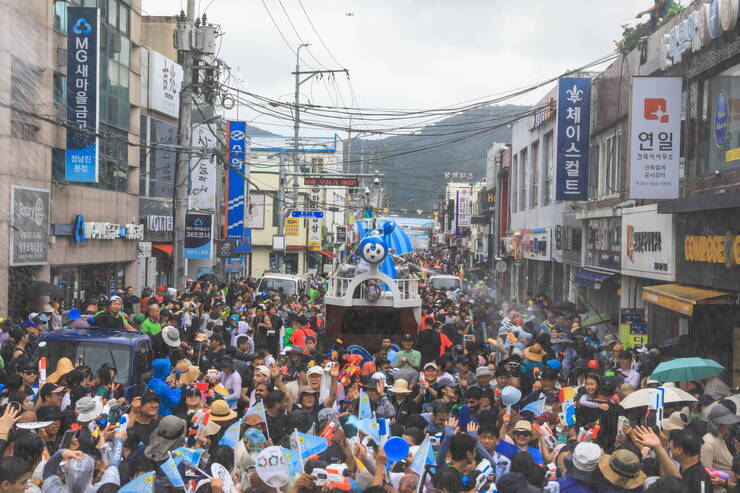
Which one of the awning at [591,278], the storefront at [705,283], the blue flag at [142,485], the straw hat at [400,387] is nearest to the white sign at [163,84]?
the awning at [591,278]

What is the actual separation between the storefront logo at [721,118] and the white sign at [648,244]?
202 centimetres

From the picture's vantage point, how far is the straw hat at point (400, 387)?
9.44 metres

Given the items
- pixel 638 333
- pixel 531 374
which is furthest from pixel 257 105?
pixel 531 374

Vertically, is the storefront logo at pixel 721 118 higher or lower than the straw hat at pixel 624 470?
higher

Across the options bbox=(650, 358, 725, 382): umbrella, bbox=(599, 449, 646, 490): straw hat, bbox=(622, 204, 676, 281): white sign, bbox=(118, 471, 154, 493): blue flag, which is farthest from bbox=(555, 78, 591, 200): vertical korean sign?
bbox=(118, 471, 154, 493): blue flag

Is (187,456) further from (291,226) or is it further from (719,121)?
(291,226)

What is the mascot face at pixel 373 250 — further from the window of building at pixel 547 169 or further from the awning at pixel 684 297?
the window of building at pixel 547 169

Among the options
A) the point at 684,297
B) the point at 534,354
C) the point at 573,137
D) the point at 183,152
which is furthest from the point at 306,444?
the point at 573,137

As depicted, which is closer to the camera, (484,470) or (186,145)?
(484,470)

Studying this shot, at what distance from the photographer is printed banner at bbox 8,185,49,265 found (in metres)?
18.4

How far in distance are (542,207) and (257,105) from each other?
1234 cm

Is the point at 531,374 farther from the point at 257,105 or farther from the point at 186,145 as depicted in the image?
the point at 257,105

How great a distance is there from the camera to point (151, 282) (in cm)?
2892

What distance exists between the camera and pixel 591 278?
69.6 feet
